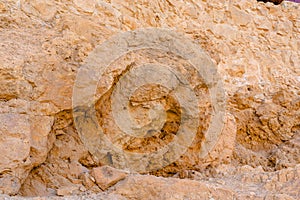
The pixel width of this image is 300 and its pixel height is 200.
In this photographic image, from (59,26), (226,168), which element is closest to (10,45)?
(59,26)

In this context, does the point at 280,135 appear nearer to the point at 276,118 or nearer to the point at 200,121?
the point at 276,118

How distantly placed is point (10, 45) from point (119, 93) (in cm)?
56

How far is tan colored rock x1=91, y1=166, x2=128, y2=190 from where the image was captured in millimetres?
1585

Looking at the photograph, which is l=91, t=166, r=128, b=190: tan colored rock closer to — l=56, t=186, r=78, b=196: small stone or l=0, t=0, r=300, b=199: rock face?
l=0, t=0, r=300, b=199: rock face

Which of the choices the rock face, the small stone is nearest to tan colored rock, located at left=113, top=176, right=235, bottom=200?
the rock face

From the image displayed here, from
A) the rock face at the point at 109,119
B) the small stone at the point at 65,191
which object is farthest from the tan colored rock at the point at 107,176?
the small stone at the point at 65,191

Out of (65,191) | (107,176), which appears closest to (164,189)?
(107,176)

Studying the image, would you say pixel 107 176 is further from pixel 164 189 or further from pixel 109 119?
pixel 109 119

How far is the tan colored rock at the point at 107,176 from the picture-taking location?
158 cm

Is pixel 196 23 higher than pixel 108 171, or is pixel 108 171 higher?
pixel 196 23

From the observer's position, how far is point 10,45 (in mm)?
1699

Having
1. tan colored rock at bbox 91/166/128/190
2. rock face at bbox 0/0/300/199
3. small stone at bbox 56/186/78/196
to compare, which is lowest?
small stone at bbox 56/186/78/196

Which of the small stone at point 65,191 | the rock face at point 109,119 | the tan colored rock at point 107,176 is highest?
the rock face at point 109,119

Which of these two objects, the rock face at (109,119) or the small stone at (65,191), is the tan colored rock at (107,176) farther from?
the small stone at (65,191)
